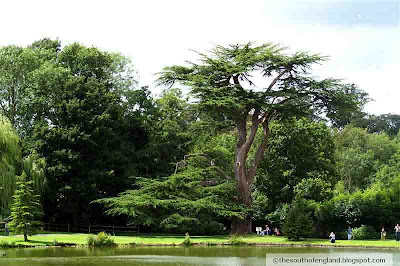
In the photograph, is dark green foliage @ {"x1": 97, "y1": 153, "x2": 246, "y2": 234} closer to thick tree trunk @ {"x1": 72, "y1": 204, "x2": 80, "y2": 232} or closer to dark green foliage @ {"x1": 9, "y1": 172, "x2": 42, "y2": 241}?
thick tree trunk @ {"x1": 72, "y1": 204, "x2": 80, "y2": 232}

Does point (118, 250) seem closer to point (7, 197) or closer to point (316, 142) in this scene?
point (7, 197)

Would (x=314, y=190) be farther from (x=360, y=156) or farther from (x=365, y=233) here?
(x=360, y=156)

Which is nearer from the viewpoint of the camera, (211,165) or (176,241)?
(176,241)

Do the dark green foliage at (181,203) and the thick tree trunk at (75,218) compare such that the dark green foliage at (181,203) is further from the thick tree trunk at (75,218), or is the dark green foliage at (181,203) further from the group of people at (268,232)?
the thick tree trunk at (75,218)

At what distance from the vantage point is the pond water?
24.0 meters

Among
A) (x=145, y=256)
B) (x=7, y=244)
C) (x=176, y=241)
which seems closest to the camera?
(x=145, y=256)

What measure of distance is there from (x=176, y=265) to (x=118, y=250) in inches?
335

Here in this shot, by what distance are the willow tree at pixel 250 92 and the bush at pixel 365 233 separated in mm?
7824

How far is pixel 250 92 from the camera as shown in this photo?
4212 centimetres

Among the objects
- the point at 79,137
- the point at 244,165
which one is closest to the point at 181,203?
the point at 244,165

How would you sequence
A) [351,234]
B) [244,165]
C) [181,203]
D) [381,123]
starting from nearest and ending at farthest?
1. [351,234]
2. [181,203]
3. [244,165]
4. [381,123]

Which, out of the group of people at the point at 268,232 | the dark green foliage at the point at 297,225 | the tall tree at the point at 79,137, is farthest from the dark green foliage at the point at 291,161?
Answer: the tall tree at the point at 79,137

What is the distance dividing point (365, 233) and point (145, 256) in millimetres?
15970

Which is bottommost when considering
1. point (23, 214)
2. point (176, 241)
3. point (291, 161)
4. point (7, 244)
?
point (176, 241)
